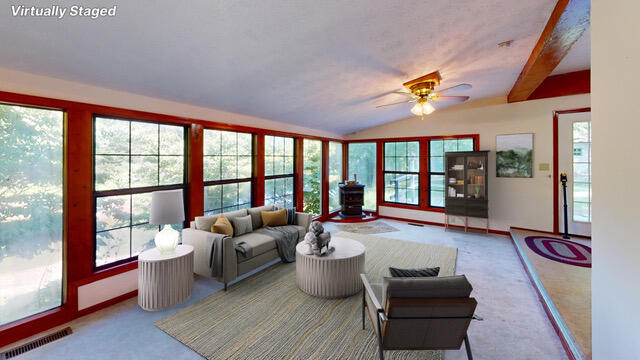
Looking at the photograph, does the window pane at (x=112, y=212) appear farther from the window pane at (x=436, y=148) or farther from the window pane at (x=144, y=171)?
the window pane at (x=436, y=148)

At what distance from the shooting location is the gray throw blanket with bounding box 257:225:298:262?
392 centimetres

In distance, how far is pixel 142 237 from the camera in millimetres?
3252

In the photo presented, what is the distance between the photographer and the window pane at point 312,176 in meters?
6.32

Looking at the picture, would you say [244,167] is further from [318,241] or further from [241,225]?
[318,241]

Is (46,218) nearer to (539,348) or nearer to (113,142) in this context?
(113,142)

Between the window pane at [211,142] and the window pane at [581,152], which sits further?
the window pane at [581,152]

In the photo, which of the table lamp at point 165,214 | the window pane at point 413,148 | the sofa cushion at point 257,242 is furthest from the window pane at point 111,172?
the window pane at point 413,148

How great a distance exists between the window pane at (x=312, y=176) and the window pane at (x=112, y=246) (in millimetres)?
3761

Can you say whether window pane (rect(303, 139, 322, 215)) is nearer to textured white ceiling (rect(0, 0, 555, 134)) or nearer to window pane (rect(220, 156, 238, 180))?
window pane (rect(220, 156, 238, 180))

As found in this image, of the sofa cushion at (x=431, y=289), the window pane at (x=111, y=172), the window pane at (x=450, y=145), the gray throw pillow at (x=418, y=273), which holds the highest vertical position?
the window pane at (x=450, y=145)

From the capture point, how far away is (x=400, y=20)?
7.30ft

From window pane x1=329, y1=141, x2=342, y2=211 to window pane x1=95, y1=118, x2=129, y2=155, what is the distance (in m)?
4.85

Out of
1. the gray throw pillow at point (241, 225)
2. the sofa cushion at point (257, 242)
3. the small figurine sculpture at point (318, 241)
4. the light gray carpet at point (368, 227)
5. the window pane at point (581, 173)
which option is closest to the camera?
the small figurine sculpture at point (318, 241)

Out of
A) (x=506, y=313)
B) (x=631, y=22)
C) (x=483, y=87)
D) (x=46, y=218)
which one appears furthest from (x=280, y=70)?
(x=483, y=87)
